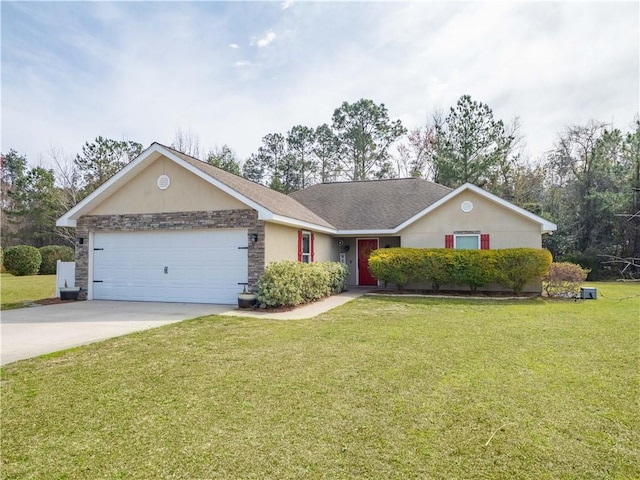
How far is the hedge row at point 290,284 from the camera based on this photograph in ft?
33.6

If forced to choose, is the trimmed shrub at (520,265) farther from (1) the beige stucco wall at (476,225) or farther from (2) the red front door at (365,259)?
(2) the red front door at (365,259)

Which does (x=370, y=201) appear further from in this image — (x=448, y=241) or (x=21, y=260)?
(x=21, y=260)

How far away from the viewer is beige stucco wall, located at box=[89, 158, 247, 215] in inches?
453

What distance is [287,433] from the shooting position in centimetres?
330

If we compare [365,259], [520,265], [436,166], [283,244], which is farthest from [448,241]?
[436,166]

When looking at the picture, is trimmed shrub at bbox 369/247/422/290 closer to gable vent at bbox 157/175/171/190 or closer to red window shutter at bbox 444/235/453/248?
red window shutter at bbox 444/235/453/248

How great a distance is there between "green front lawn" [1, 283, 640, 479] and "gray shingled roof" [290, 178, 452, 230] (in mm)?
9643

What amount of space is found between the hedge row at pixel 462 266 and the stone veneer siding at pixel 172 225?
483 cm

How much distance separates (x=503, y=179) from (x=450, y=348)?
24957mm

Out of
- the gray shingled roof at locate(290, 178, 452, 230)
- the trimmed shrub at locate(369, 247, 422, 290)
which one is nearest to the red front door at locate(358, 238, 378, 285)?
the gray shingled roof at locate(290, 178, 452, 230)

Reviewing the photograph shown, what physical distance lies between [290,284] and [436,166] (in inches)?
778

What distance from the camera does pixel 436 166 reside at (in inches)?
1059

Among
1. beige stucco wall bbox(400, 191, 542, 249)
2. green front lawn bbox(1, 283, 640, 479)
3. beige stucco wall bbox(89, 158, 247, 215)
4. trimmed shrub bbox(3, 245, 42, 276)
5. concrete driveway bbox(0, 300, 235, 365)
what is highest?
beige stucco wall bbox(89, 158, 247, 215)

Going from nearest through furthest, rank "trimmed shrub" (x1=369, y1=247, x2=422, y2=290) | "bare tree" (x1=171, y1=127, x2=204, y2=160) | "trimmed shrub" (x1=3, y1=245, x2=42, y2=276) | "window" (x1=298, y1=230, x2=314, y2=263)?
1. "window" (x1=298, y1=230, x2=314, y2=263)
2. "trimmed shrub" (x1=369, y1=247, x2=422, y2=290)
3. "trimmed shrub" (x1=3, y1=245, x2=42, y2=276)
4. "bare tree" (x1=171, y1=127, x2=204, y2=160)
